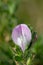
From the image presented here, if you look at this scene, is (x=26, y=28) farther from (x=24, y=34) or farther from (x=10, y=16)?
(x=10, y=16)

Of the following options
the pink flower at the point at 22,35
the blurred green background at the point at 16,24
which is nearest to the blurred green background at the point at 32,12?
the blurred green background at the point at 16,24

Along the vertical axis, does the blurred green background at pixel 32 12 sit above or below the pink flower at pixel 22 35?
below

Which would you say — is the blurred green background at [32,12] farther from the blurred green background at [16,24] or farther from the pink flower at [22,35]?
the pink flower at [22,35]

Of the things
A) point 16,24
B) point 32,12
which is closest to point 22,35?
point 16,24

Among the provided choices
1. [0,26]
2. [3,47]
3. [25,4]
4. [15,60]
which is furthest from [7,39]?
[25,4]

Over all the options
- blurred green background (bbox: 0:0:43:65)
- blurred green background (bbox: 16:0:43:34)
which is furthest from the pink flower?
blurred green background (bbox: 16:0:43:34)

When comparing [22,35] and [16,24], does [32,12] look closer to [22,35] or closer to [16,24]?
[16,24]
